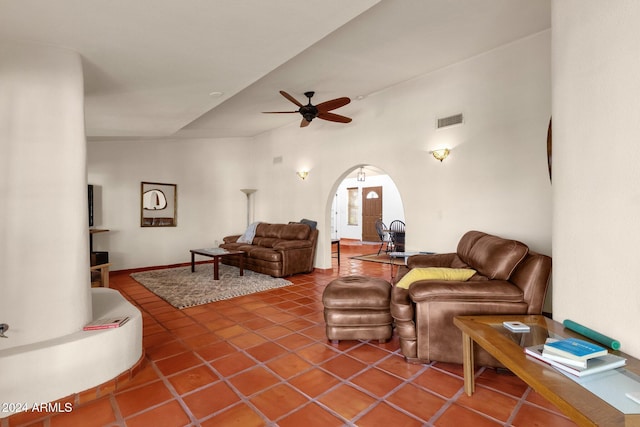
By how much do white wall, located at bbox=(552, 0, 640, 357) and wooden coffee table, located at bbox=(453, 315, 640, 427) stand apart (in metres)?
0.18

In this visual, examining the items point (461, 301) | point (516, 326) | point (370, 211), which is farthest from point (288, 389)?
point (370, 211)

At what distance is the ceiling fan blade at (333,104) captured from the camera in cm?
402

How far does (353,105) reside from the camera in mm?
5559

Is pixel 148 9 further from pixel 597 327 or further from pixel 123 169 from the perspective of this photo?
pixel 123 169

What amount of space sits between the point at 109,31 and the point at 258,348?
2.64m

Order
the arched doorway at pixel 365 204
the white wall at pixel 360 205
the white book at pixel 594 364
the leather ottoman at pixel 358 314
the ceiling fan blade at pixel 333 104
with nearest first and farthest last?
the white book at pixel 594 364 < the leather ottoman at pixel 358 314 < the ceiling fan blade at pixel 333 104 < the white wall at pixel 360 205 < the arched doorway at pixel 365 204

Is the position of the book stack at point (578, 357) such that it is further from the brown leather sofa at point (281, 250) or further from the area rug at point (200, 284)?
the brown leather sofa at point (281, 250)

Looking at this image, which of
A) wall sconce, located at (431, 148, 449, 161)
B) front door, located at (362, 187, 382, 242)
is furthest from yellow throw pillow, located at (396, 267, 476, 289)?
front door, located at (362, 187, 382, 242)

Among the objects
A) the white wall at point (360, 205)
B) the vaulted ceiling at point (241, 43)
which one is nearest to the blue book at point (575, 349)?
the vaulted ceiling at point (241, 43)

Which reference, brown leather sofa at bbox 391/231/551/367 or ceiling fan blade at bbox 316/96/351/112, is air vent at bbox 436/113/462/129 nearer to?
ceiling fan blade at bbox 316/96/351/112

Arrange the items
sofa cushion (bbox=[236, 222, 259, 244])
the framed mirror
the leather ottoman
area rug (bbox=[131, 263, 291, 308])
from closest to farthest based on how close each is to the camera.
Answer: the leather ottoman, area rug (bbox=[131, 263, 291, 308]), the framed mirror, sofa cushion (bbox=[236, 222, 259, 244])

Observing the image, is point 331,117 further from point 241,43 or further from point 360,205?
point 360,205

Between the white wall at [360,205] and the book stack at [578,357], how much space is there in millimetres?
9033

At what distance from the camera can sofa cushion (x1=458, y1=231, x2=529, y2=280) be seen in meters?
2.48
